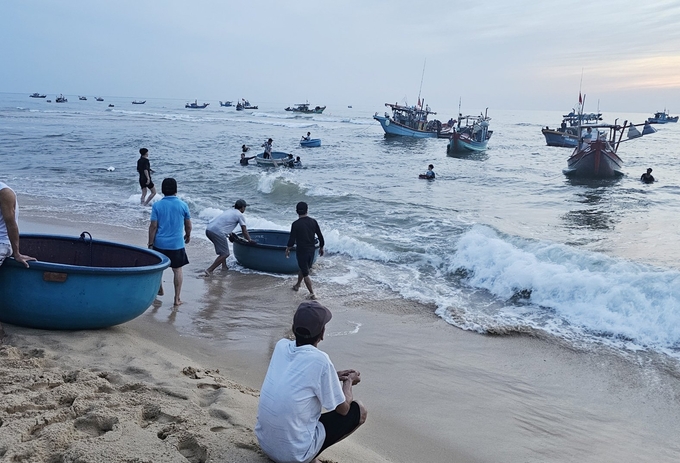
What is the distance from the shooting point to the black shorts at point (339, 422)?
10.9 feet

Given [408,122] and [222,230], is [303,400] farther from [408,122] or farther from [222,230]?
[408,122]

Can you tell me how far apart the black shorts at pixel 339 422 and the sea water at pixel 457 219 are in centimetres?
467

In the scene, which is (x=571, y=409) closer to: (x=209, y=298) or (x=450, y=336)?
(x=450, y=336)

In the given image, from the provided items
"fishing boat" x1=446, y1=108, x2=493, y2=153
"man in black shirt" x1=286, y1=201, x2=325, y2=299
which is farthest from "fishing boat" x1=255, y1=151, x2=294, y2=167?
"man in black shirt" x1=286, y1=201, x2=325, y2=299

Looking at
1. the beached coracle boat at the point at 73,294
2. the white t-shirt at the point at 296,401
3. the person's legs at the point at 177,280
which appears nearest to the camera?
the white t-shirt at the point at 296,401

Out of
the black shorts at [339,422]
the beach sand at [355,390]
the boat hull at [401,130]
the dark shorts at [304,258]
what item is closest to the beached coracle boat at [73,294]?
the beach sand at [355,390]

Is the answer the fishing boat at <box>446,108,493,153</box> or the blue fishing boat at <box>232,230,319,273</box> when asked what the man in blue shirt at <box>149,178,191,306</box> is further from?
the fishing boat at <box>446,108,493,153</box>

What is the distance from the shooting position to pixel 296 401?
3.11m

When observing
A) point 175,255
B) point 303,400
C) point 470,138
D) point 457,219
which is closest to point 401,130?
point 470,138

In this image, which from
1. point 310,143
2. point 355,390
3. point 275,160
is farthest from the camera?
point 310,143

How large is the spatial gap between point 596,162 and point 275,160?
15.6 m

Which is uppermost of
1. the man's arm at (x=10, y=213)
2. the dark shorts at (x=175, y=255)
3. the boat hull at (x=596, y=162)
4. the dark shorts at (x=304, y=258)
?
the boat hull at (x=596, y=162)

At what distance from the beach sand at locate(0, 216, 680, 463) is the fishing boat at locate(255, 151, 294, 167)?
18776 millimetres

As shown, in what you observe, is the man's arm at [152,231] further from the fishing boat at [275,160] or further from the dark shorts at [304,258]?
the fishing boat at [275,160]
